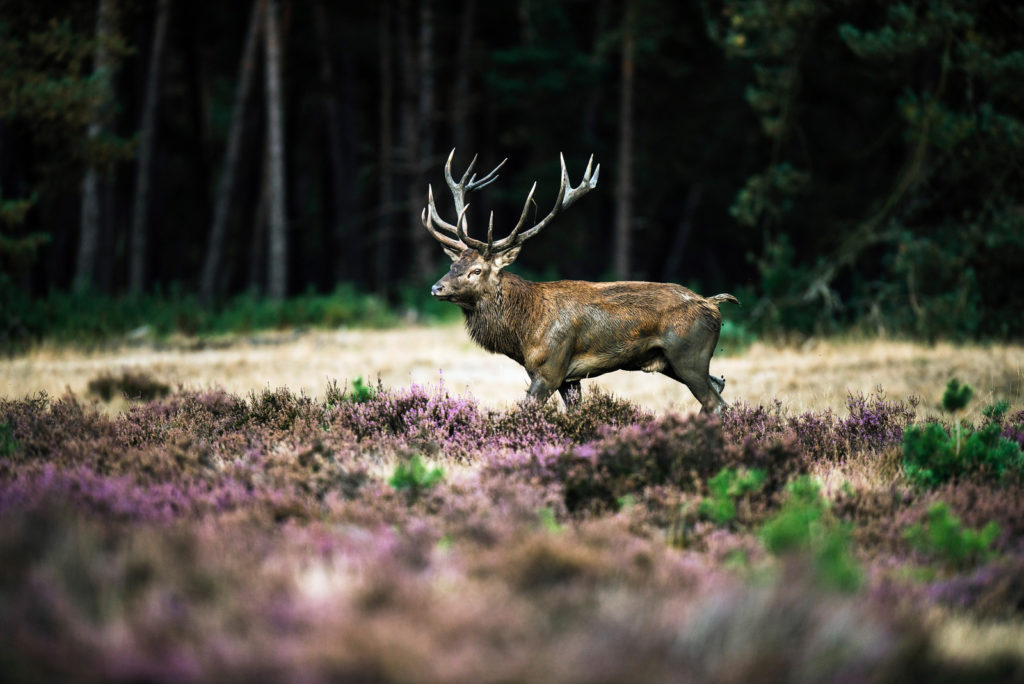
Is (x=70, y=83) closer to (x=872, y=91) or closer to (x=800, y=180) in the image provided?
(x=800, y=180)

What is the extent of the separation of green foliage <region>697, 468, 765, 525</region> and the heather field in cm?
1

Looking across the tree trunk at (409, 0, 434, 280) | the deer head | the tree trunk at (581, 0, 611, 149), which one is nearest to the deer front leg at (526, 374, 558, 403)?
the deer head

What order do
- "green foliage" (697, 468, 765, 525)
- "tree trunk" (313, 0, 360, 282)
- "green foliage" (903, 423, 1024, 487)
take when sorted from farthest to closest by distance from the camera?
"tree trunk" (313, 0, 360, 282) < "green foliage" (903, 423, 1024, 487) < "green foliage" (697, 468, 765, 525)

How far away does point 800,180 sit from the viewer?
1723 cm

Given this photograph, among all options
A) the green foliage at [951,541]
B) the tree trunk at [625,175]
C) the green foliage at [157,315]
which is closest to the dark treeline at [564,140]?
the tree trunk at [625,175]

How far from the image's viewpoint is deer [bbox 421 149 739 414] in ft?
24.5

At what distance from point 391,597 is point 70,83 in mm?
14070

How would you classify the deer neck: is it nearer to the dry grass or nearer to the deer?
the deer

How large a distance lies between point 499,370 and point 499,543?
9890mm

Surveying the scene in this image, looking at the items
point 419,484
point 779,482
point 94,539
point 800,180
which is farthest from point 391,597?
point 800,180

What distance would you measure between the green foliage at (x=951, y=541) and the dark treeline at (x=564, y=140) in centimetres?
1121

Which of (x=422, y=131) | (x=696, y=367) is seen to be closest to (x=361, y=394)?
(x=696, y=367)

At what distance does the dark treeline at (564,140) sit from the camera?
49.6 ft

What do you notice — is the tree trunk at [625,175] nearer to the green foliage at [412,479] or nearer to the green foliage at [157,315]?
the green foliage at [157,315]
